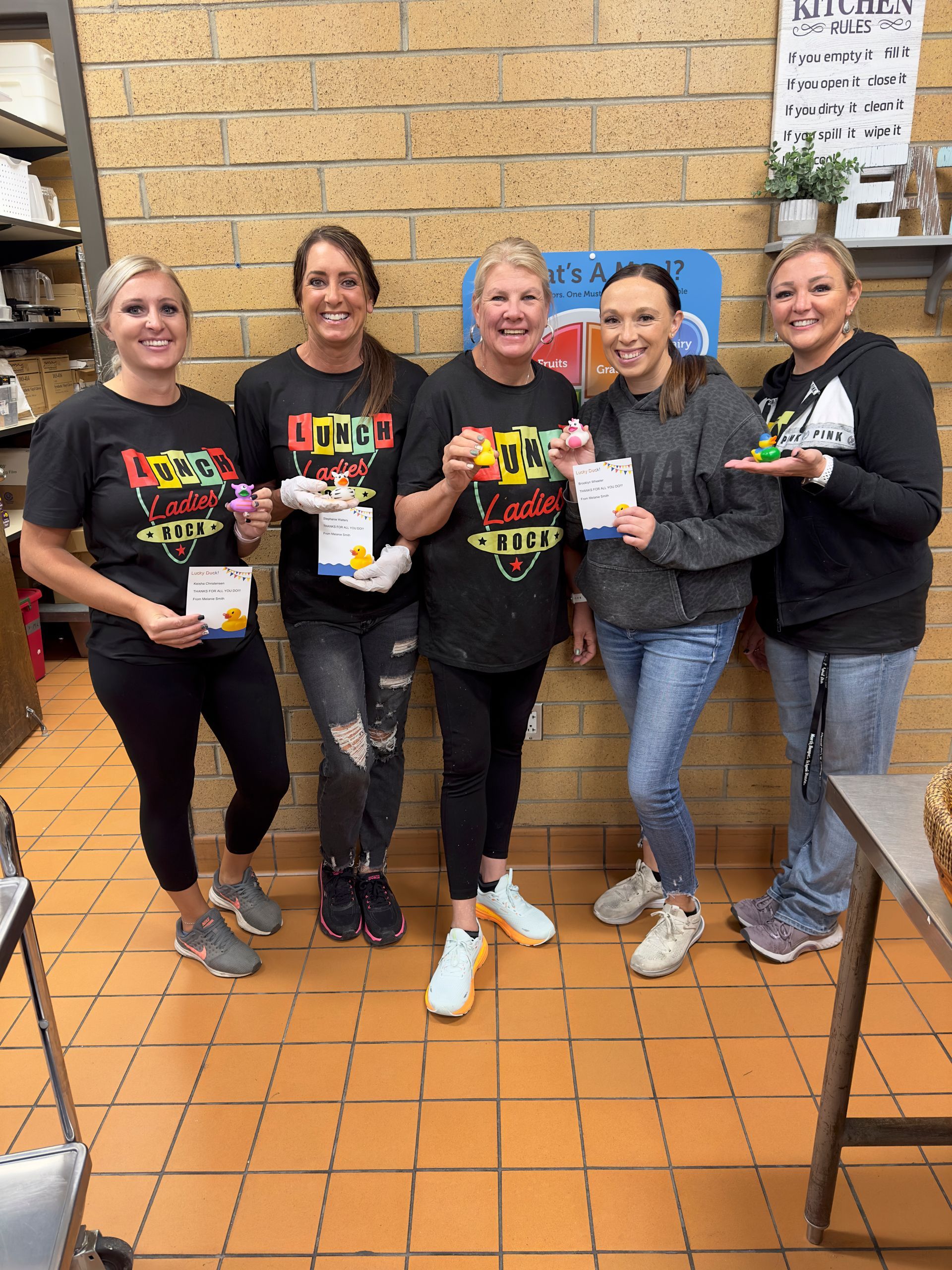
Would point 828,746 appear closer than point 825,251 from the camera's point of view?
No

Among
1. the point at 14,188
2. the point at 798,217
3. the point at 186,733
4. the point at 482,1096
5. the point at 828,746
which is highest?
the point at 14,188

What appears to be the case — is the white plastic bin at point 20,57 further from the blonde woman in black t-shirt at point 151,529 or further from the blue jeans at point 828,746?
the blue jeans at point 828,746

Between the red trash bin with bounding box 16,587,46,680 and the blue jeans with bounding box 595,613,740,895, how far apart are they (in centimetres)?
352

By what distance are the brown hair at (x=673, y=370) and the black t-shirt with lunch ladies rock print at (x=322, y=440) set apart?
2.02 ft

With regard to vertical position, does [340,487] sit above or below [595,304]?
below

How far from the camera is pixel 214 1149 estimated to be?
192 cm

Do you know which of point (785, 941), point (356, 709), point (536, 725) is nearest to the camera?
point (356, 709)

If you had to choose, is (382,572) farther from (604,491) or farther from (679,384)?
(679,384)

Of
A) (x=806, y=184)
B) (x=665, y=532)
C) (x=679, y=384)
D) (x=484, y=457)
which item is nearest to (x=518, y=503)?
(x=484, y=457)

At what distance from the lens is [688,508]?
209cm

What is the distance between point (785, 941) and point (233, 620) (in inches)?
68.8

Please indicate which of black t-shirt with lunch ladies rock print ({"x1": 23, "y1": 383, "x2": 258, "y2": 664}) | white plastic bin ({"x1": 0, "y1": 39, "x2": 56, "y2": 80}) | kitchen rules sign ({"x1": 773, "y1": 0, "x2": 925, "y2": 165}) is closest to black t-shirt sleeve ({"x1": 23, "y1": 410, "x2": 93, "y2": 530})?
black t-shirt with lunch ladies rock print ({"x1": 23, "y1": 383, "x2": 258, "y2": 664})

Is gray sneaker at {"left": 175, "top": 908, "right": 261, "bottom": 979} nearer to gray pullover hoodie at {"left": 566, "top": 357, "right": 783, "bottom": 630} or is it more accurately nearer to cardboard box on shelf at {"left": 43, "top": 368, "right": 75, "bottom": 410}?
gray pullover hoodie at {"left": 566, "top": 357, "right": 783, "bottom": 630}

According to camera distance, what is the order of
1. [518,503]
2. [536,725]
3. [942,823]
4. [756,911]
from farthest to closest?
[536,725], [756,911], [518,503], [942,823]
